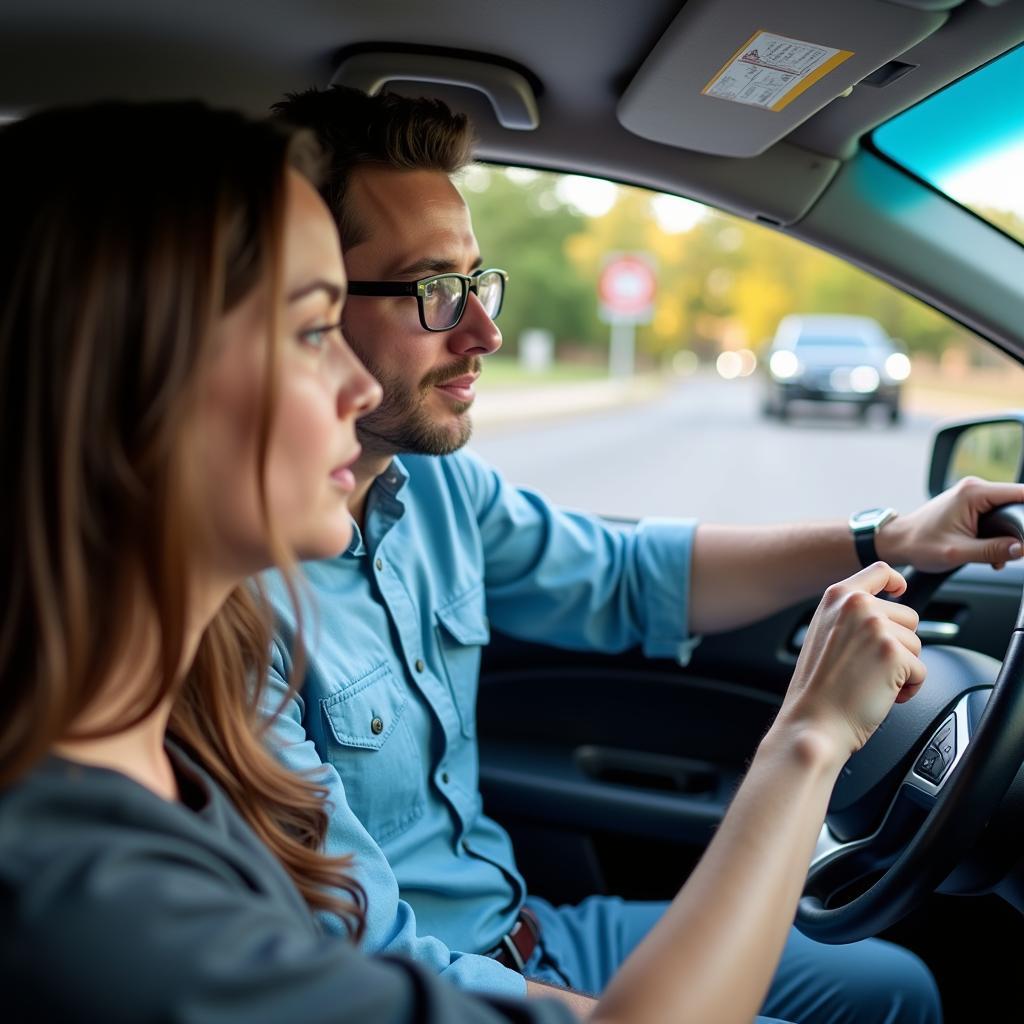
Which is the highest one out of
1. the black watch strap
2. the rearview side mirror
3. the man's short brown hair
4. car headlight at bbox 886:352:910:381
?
the man's short brown hair

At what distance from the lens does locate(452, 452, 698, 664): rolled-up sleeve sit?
1812 mm

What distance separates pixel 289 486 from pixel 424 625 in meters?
0.79

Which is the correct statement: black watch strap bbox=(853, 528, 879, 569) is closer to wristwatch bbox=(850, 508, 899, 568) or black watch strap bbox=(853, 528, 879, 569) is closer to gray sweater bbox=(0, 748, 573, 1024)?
wristwatch bbox=(850, 508, 899, 568)

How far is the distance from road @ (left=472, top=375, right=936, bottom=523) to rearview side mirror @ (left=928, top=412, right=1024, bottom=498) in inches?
3.3

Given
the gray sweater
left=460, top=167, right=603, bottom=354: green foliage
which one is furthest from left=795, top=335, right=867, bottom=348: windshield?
the gray sweater

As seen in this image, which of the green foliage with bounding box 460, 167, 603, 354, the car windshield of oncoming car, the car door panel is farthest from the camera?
the green foliage with bounding box 460, 167, 603, 354

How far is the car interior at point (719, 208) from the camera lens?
1.29 metres

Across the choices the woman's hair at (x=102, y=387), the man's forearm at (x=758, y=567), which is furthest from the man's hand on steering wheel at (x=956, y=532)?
the woman's hair at (x=102, y=387)

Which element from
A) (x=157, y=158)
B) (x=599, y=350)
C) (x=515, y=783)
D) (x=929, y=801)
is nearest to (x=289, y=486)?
(x=157, y=158)

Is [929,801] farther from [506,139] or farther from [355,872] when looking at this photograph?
[506,139]

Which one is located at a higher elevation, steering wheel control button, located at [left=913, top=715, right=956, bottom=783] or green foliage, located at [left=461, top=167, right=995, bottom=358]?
green foliage, located at [left=461, top=167, right=995, bottom=358]

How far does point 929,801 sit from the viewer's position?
1289 mm

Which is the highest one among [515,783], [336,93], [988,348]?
[336,93]

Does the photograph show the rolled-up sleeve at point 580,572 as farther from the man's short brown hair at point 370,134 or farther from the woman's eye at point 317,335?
the woman's eye at point 317,335
